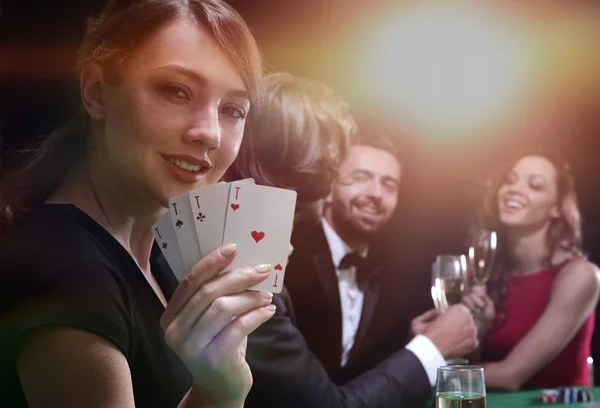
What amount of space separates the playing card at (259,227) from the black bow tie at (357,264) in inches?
38.9

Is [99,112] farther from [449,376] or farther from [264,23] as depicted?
Answer: [449,376]

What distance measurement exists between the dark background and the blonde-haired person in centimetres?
11

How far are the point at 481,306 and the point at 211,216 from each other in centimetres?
162


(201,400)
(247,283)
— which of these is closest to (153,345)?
(201,400)

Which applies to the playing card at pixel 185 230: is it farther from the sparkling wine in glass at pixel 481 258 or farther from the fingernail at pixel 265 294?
the sparkling wine in glass at pixel 481 258

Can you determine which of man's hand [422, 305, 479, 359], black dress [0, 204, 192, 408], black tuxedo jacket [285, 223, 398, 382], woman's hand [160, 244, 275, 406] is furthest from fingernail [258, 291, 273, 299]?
man's hand [422, 305, 479, 359]

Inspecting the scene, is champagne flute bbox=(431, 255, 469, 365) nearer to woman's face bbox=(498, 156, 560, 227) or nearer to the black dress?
woman's face bbox=(498, 156, 560, 227)

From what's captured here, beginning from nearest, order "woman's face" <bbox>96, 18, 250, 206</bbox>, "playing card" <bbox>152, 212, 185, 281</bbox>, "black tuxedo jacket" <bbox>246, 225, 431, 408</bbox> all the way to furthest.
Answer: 1. "playing card" <bbox>152, 212, 185, 281</bbox>
2. "woman's face" <bbox>96, 18, 250, 206</bbox>
3. "black tuxedo jacket" <bbox>246, 225, 431, 408</bbox>

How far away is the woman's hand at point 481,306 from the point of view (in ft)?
10.6

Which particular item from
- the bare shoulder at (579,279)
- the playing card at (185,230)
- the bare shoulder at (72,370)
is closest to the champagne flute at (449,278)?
the bare shoulder at (579,279)

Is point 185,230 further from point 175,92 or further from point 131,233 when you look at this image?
point 175,92

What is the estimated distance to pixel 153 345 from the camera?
2.08 meters

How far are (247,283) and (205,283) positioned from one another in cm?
10

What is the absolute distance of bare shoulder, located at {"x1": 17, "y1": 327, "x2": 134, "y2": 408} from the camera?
1.83 metres
